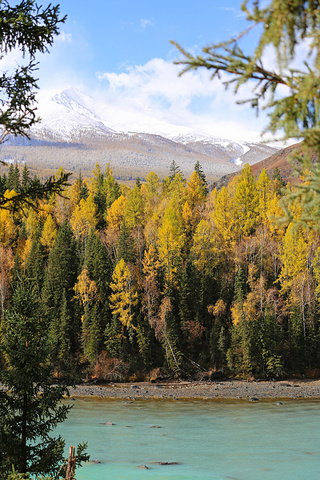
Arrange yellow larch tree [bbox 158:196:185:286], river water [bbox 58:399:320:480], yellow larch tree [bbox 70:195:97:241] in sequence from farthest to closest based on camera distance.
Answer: yellow larch tree [bbox 70:195:97:241] < yellow larch tree [bbox 158:196:185:286] < river water [bbox 58:399:320:480]

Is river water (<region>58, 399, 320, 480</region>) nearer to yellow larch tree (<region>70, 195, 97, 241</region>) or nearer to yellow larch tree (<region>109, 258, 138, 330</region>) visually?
yellow larch tree (<region>109, 258, 138, 330</region>)

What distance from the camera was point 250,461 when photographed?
19.0m

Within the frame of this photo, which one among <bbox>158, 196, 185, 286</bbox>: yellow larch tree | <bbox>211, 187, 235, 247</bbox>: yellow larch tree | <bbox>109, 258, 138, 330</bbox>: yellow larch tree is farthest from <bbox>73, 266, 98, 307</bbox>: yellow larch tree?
<bbox>211, 187, 235, 247</bbox>: yellow larch tree

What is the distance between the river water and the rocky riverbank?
2327 mm

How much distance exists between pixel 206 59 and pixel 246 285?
43.2 metres

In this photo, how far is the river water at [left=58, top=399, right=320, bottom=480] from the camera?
59.0 ft

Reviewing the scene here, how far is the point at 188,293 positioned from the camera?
4578cm

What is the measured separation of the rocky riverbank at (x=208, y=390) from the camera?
3459 cm

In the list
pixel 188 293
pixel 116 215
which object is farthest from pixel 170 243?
pixel 116 215

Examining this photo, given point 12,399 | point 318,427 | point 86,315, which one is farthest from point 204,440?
point 86,315

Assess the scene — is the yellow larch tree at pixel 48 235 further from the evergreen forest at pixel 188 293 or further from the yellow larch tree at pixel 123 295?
the yellow larch tree at pixel 123 295

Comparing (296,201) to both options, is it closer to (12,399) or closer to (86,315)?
(12,399)

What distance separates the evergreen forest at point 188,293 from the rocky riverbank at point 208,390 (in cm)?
220

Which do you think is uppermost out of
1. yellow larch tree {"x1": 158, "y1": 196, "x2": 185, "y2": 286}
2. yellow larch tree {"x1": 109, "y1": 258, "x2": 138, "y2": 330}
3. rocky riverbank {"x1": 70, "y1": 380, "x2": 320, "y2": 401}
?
yellow larch tree {"x1": 158, "y1": 196, "x2": 185, "y2": 286}
